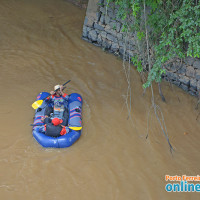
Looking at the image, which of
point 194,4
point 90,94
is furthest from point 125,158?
point 194,4

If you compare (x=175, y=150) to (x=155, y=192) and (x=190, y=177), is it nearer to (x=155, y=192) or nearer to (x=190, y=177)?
(x=190, y=177)

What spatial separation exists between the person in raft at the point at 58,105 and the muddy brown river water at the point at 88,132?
0.37 metres

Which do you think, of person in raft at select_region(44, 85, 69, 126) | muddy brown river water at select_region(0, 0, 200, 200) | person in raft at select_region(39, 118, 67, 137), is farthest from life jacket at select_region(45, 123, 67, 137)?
person in raft at select_region(44, 85, 69, 126)

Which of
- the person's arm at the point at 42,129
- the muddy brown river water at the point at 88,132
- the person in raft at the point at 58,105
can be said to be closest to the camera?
the muddy brown river water at the point at 88,132

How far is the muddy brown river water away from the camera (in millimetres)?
4020

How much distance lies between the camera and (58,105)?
205 inches

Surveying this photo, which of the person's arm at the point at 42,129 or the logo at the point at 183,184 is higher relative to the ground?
the person's arm at the point at 42,129

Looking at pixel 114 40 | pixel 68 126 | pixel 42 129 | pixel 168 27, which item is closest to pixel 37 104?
pixel 42 129

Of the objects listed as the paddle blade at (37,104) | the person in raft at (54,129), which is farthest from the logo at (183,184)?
the paddle blade at (37,104)

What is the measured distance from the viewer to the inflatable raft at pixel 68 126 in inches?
177

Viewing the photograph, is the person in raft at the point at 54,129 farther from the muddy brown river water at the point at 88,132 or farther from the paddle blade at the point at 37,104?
the paddle blade at the point at 37,104

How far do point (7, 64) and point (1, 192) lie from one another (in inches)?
138

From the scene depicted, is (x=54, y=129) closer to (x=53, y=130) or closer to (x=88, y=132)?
(x=53, y=130)

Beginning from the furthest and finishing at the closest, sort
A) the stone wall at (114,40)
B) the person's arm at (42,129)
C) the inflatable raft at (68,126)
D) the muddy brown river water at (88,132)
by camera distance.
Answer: the stone wall at (114,40) → the person's arm at (42,129) → the inflatable raft at (68,126) → the muddy brown river water at (88,132)
